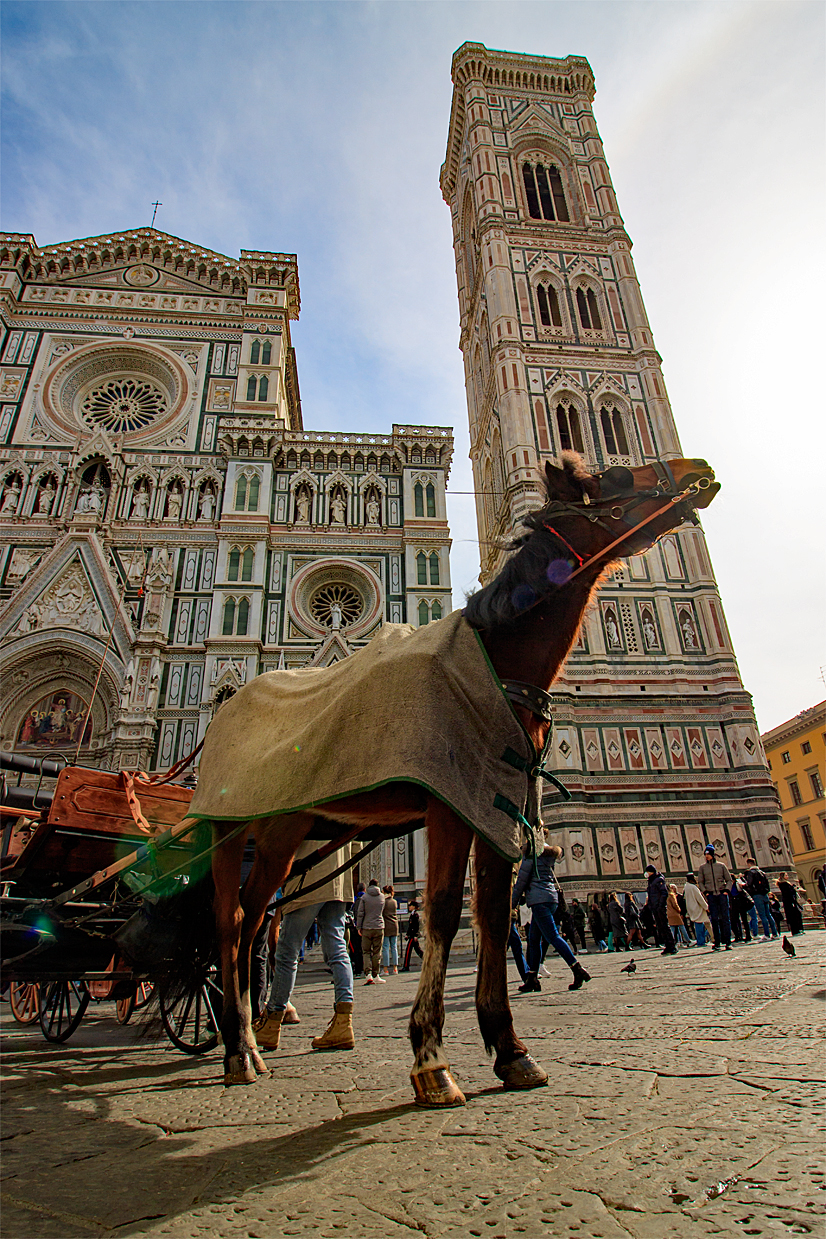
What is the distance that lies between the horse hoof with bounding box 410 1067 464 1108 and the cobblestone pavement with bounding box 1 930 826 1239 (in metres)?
0.04

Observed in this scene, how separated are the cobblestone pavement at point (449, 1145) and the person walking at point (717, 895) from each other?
731cm

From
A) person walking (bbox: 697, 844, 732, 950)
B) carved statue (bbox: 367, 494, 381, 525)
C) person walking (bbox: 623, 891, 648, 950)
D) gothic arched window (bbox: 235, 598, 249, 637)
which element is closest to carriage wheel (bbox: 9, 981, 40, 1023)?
person walking (bbox: 697, 844, 732, 950)

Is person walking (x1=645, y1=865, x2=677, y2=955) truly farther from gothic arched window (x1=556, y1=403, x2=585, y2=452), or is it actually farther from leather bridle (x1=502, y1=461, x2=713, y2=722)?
gothic arched window (x1=556, y1=403, x2=585, y2=452)

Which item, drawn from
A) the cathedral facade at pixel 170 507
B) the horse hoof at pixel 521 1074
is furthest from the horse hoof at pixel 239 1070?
the cathedral facade at pixel 170 507

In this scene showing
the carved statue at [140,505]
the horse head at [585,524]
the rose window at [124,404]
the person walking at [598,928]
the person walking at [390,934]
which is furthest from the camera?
the rose window at [124,404]

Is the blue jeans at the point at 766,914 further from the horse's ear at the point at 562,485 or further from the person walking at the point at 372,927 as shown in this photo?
the horse's ear at the point at 562,485

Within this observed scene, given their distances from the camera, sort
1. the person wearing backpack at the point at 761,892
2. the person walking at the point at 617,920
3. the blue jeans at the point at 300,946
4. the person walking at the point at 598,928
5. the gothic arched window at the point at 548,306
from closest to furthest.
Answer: the blue jeans at the point at 300,946 → the person wearing backpack at the point at 761,892 → the person walking at the point at 617,920 → the person walking at the point at 598,928 → the gothic arched window at the point at 548,306

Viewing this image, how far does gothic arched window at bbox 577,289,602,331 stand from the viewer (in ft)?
77.8

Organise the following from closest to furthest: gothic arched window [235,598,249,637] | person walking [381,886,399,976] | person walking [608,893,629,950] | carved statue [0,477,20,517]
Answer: person walking [381,886,399,976], person walking [608,893,629,950], gothic arched window [235,598,249,637], carved statue [0,477,20,517]

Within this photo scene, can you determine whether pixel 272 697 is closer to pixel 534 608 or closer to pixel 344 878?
pixel 534 608

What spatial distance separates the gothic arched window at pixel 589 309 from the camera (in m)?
23.7

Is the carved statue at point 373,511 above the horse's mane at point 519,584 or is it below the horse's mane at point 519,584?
above

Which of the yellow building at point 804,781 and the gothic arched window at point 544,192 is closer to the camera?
the gothic arched window at point 544,192

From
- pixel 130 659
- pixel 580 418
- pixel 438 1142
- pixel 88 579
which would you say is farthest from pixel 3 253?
pixel 438 1142
